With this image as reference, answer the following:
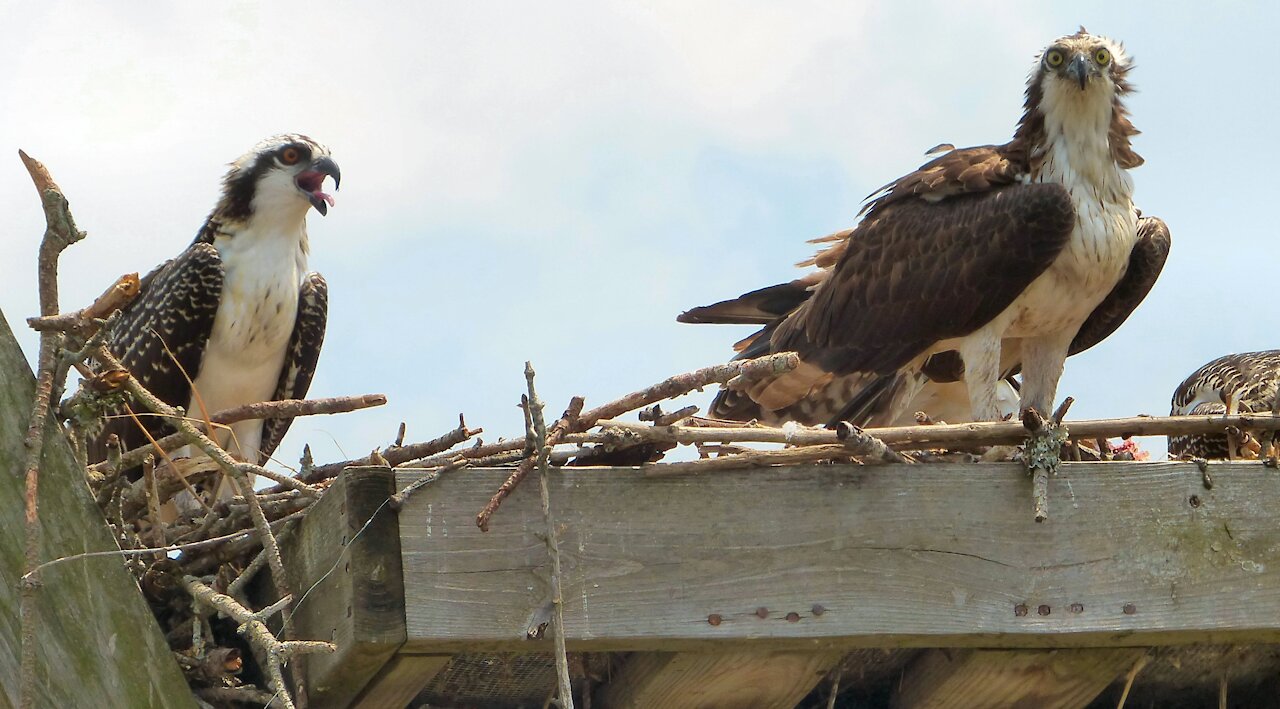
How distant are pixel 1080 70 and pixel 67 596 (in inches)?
161

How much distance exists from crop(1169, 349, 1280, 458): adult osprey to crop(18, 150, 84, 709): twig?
4.31 metres

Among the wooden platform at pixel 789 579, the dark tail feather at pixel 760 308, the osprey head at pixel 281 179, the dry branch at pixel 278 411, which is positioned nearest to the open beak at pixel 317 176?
the osprey head at pixel 281 179

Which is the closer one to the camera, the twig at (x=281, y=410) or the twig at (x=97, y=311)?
the twig at (x=97, y=311)

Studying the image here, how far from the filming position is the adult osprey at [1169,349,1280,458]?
21.4 ft

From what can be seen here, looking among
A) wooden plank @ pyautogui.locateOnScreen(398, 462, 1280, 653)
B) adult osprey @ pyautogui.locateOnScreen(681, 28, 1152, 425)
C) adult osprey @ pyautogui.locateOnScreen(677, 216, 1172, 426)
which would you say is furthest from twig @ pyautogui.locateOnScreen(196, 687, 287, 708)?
adult osprey @ pyautogui.locateOnScreen(677, 216, 1172, 426)

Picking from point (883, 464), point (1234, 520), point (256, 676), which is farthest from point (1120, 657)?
point (256, 676)

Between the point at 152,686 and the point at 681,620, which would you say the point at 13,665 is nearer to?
the point at 152,686

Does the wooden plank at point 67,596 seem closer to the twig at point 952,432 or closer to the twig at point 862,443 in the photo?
→ the twig at point 952,432

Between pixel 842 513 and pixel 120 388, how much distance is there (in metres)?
1.47

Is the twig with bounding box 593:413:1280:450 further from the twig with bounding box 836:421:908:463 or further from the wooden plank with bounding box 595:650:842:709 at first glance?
the wooden plank with bounding box 595:650:842:709

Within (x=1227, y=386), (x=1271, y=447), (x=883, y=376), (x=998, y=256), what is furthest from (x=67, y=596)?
(x=1227, y=386)

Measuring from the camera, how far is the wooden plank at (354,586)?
3.15 metres

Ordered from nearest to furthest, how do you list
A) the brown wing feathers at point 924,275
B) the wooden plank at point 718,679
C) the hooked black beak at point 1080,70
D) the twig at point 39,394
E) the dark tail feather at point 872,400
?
the twig at point 39,394, the wooden plank at point 718,679, the brown wing feathers at point 924,275, the hooked black beak at point 1080,70, the dark tail feather at point 872,400

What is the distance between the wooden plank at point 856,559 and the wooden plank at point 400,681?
0.33 feet
